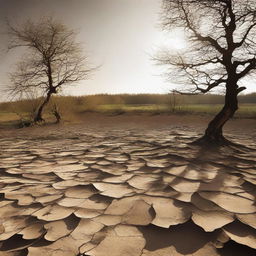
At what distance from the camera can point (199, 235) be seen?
1737 millimetres

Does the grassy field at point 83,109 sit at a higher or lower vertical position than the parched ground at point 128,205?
higher

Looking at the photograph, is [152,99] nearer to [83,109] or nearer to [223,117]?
[83,109]

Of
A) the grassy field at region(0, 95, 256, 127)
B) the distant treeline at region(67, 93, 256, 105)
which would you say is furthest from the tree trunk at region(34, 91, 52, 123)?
the distant treeline at region(67, 93, 256, 105)

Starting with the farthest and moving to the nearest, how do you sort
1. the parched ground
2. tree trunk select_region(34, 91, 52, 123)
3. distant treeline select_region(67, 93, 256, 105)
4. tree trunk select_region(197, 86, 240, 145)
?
distant treeline select_region(67, 93, 256, 105) < tree trunk select_region(34, 91, 52, 123) < tree trunk select_region(197, 86, 240, 145) < the parched ground

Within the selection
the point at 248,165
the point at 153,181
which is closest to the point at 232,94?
the point at 248,165

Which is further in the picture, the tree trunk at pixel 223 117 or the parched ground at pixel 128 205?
the tree trunk at pixel 223 117

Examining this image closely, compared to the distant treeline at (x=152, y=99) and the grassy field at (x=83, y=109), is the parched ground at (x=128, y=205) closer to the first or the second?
the grassy field at (x=83, y=109)

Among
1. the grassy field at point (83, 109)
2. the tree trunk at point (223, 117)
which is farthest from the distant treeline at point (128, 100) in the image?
the tree trunk at point (223, 117)

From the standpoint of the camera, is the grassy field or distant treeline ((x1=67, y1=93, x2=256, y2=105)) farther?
distant treeline ((x1=67, y1=93, x2=256, y2=105))

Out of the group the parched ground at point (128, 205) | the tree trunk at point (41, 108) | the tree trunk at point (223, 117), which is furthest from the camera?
the tree trunk at point (41, 108)

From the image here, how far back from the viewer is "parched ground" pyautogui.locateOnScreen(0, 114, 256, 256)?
1.64m

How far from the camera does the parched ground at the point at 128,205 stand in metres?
1.64

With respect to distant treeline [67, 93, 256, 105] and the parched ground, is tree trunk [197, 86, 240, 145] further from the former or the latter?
distant treeline [67, 93, 256, 105]

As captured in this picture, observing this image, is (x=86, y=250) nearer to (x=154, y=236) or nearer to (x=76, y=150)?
(x=154, y=236)
